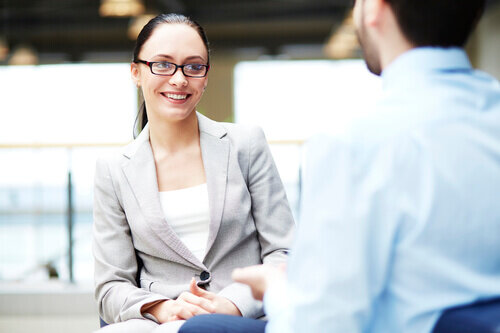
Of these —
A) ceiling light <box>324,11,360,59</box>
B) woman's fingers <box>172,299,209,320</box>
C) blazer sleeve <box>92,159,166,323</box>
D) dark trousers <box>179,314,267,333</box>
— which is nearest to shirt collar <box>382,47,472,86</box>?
dark trousers <box>179,314,267,333</box>

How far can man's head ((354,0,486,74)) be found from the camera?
2.82 feet

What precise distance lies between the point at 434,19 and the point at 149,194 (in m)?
0.91

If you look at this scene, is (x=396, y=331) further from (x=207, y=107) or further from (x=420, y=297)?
(x=207, y=107)

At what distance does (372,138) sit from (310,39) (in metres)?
11.3

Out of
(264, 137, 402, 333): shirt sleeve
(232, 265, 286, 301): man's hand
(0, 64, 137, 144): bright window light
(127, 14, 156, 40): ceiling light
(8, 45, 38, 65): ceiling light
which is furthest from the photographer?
(8, 45, 38, 65): ceiling light

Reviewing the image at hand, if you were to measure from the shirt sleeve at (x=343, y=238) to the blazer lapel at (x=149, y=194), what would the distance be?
0.74 meters

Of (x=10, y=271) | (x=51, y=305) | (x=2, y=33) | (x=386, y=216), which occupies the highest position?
(x=386, y=216)

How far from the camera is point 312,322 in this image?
792mm

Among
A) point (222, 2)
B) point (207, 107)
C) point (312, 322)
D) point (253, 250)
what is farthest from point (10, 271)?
point (207, 107)

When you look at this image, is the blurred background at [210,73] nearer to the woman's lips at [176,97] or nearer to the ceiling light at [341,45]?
the ceiling light at [341,45]

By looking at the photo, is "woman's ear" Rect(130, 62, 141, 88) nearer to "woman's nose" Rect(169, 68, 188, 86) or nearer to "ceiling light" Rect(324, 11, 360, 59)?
"woman's nose" Rect(169, 68, 188, 86)

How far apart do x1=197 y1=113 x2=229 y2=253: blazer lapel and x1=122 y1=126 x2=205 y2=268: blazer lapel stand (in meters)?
0.08

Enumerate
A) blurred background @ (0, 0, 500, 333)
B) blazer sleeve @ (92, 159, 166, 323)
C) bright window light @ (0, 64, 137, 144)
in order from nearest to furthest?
blazer sleeve @ (92, 159, 166, 323) → blurred background @ (0, 0, 500, 333) → bright window light @ (0, 64, 137, 144)

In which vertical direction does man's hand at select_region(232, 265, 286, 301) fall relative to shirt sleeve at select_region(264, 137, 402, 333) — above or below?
below
